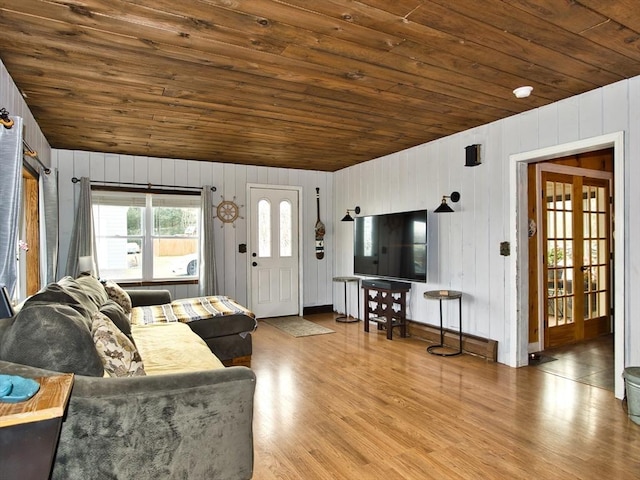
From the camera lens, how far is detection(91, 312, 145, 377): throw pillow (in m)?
1.97

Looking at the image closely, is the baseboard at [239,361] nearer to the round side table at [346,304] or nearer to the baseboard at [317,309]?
the round side table at [346,304]

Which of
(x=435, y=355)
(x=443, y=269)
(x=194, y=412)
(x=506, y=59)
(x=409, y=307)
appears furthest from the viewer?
(x=409, y=307)

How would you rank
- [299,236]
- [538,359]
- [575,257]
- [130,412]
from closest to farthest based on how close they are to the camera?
[130,412] < [538,359] < [575,257] < [299,236]

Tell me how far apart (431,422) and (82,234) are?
4.54m

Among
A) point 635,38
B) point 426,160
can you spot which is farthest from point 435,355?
point 635,38

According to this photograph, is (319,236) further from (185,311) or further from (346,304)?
(185,311)

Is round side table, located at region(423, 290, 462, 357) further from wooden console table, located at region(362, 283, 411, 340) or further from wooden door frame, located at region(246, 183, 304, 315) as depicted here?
wooden door frame, located at region(246, 183, 304, 315)

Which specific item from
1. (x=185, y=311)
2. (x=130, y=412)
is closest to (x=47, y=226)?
(x=185, y=311)

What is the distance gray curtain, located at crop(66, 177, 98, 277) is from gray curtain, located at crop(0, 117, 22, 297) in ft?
9.57

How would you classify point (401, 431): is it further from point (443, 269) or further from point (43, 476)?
point (443, 269)

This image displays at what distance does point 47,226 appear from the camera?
421 cm

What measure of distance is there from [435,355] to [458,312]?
1.93ft

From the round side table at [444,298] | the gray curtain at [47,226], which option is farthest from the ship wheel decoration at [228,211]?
the round side table at [444,298]

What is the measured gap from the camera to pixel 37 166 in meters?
4.00
